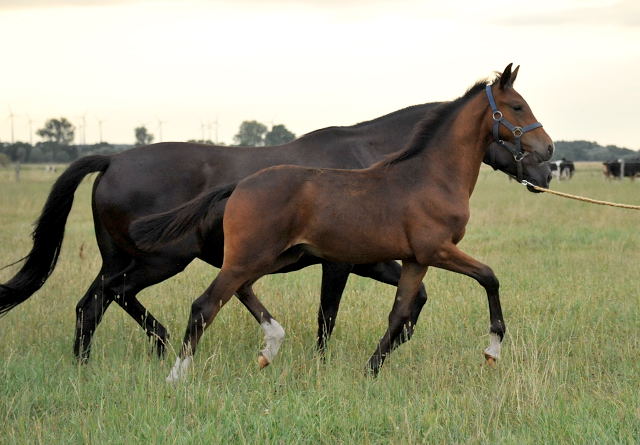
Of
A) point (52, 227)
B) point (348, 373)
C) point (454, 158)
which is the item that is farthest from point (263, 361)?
point (52, 227)

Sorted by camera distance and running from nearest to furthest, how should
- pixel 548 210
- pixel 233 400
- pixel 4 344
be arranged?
pixel 233 400 < pixel 4 344 < pixel 548 210

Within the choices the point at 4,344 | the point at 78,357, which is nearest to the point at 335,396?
the point at 78,357

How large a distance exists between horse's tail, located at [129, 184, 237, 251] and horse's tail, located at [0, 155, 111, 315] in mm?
1364

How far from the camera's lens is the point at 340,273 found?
20.5ft

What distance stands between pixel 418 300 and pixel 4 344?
332cm

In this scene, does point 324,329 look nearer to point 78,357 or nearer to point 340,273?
point 340,273

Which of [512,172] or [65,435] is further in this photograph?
[512,172]

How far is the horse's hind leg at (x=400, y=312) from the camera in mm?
5531

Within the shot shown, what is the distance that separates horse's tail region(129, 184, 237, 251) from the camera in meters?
5.57

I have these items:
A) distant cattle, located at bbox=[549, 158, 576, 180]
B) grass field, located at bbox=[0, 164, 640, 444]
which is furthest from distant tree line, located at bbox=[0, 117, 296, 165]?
grass field, located at bbox=[0, 164, 640, 444]

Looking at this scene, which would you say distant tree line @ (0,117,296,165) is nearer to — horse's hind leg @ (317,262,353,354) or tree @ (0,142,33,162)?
tree @ (0,142,33,162)

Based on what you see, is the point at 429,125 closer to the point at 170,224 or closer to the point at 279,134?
the point at 170,224

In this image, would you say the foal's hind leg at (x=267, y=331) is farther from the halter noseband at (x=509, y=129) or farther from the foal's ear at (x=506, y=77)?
the foal's ear at (x=506, y=77)

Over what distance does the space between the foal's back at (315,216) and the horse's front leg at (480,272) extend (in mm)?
257
